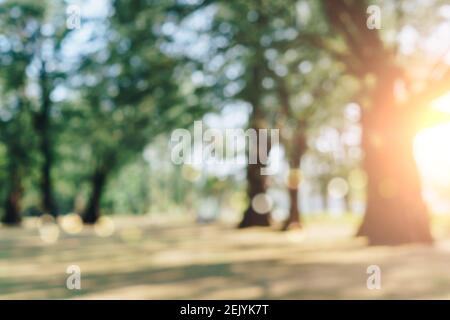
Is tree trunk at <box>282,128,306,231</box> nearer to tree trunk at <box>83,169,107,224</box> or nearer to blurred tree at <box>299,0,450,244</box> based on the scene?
blurred tree at <box>299,0,450,244</box>

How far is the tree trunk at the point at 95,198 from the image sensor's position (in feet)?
173

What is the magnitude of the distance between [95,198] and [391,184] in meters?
33.7

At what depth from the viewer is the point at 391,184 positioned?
2328cm

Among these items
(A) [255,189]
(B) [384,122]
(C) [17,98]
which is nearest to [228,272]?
(B) [384,122]

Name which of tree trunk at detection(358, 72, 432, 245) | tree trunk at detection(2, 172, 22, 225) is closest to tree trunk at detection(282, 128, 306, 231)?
tree trunk at detection(358, 72, 432, 245)

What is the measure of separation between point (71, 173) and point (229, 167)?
2319cm

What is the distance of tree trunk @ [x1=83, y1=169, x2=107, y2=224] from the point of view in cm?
5259

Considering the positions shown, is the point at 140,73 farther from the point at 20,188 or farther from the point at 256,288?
the point at 20,188

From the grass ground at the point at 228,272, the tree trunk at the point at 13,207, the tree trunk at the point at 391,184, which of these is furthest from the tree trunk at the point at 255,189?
the tree trunk at the point at 13,207

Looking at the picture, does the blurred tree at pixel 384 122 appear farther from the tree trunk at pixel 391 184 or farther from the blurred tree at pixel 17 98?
the blurred tree at pixel 17 98

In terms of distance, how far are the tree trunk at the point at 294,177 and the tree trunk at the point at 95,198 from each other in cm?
2068

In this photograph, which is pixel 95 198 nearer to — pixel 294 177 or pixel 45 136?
pixel 45 136

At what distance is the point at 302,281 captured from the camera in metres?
12.7
